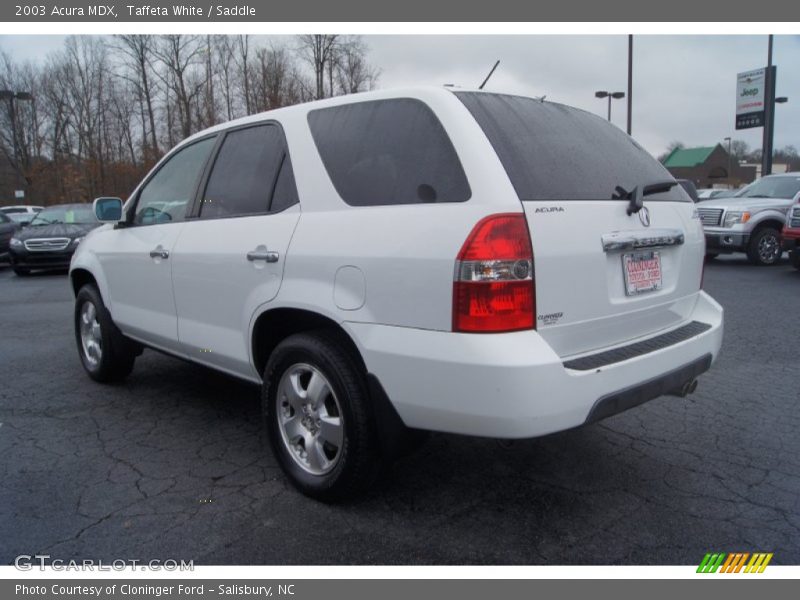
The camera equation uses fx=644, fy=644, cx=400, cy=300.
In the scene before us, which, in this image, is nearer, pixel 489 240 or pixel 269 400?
pixel 489 240

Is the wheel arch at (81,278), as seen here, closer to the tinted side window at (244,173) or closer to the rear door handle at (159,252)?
the rear door handle at (159,252)

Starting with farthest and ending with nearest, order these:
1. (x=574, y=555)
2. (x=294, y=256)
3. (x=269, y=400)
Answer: (x=269, y=400) < (x=294, y=256) < (x=574, y=555)

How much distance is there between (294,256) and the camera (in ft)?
9.53

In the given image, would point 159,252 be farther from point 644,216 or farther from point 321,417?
point 644,216

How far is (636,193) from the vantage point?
8.86 feet

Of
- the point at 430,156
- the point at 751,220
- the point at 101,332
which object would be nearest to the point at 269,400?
the point at 430,156

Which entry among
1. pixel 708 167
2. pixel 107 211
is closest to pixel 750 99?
pixel 107 211

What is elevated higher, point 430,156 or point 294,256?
point 430,156

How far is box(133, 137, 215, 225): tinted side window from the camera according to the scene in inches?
156

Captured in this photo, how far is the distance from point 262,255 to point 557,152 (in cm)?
143

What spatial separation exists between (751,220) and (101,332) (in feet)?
38.7

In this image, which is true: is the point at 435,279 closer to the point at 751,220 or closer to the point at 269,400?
the point at 269,400

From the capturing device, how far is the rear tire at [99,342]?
472cm

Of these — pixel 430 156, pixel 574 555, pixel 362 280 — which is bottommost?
pixel 574 555
